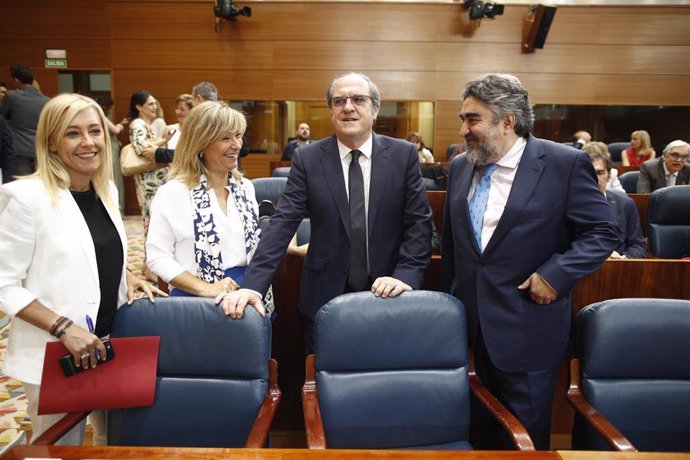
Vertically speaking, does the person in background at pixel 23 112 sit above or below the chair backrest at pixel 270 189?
above

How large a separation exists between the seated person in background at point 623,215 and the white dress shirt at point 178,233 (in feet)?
7.49

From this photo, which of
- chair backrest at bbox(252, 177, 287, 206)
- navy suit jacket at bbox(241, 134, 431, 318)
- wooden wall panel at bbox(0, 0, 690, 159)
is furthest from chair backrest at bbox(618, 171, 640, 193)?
navy suit jacket at bbox(241, 134, 431, 318)

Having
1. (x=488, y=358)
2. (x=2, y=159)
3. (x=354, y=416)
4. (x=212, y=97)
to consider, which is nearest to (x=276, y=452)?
(x=354, y=416)

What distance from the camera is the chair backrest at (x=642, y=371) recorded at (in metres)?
1.61

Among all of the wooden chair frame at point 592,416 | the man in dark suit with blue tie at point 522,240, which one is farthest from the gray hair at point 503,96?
the wooden chair frame at point 592,416

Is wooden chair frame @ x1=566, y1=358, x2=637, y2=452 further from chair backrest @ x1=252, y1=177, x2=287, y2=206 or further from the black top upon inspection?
chair backrest @ x1=252, y1=177, x2=287, y2=206

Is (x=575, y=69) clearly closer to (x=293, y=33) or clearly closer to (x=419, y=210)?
(x=293, y=33)

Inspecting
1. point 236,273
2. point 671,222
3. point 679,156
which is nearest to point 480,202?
point 236,273

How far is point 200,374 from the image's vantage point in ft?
5.20

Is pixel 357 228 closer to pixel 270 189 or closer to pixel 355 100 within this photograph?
pixel 355 100

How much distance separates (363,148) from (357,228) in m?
0.29

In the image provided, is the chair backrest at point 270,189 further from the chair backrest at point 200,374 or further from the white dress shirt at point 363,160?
the chair backrest at point 200,374

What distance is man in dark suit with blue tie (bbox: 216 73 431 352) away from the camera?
1824mm

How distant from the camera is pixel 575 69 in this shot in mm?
8250
